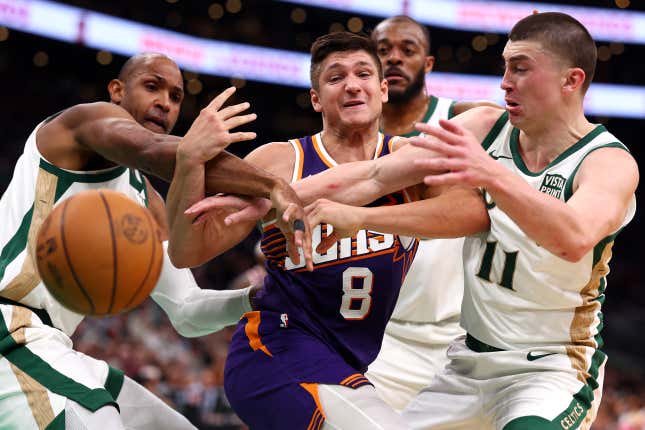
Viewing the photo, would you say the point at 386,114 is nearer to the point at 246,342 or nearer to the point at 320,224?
the point at 320,224

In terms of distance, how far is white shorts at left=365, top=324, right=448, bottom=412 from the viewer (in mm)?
5453

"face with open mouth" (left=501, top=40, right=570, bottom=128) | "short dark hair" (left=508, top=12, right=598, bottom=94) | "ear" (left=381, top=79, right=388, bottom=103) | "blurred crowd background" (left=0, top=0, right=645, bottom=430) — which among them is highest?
"short dark hair" (left=508, top=12, right=598, bottom=94)

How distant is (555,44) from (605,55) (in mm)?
20872

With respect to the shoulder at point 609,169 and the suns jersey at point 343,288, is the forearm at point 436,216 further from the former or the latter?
the shoulder at point 609,169

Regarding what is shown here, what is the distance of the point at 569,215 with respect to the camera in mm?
3578

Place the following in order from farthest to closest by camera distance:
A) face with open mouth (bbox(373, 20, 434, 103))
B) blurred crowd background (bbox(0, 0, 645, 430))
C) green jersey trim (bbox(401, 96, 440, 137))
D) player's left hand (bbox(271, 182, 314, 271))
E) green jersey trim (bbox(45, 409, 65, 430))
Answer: blurred crowd background (bbox(0, 0, 645, 430)), face with open mouth (bbox(373, 20, 434, 103)), green jersey trim (bbox(401, 96, 440, 137)), green jersey trim (bbox(45, 409, 65, 430)), player's left hand (bbox(271, 182, 314, 271))

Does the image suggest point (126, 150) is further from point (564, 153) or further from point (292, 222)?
point (564, 153)

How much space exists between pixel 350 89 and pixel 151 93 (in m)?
1.29

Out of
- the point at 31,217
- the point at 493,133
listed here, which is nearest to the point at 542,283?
the point at 493,133

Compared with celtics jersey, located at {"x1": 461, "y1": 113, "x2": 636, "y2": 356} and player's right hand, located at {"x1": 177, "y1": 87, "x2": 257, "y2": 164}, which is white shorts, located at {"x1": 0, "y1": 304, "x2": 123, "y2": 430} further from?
celtics jersey, located at {"x1": 461, "y1": 113, "x2": 636, "y2": 356}

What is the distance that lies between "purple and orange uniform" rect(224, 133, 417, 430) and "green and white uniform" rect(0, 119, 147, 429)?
66cm

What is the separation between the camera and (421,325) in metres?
5.59

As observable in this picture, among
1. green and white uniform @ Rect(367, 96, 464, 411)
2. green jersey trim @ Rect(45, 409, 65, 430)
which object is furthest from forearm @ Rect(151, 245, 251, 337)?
green jersey trim @ Rect(45, 409, 65, 430)

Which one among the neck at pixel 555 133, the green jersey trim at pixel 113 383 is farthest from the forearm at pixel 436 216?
the green jersey trim at pixel 113 383
